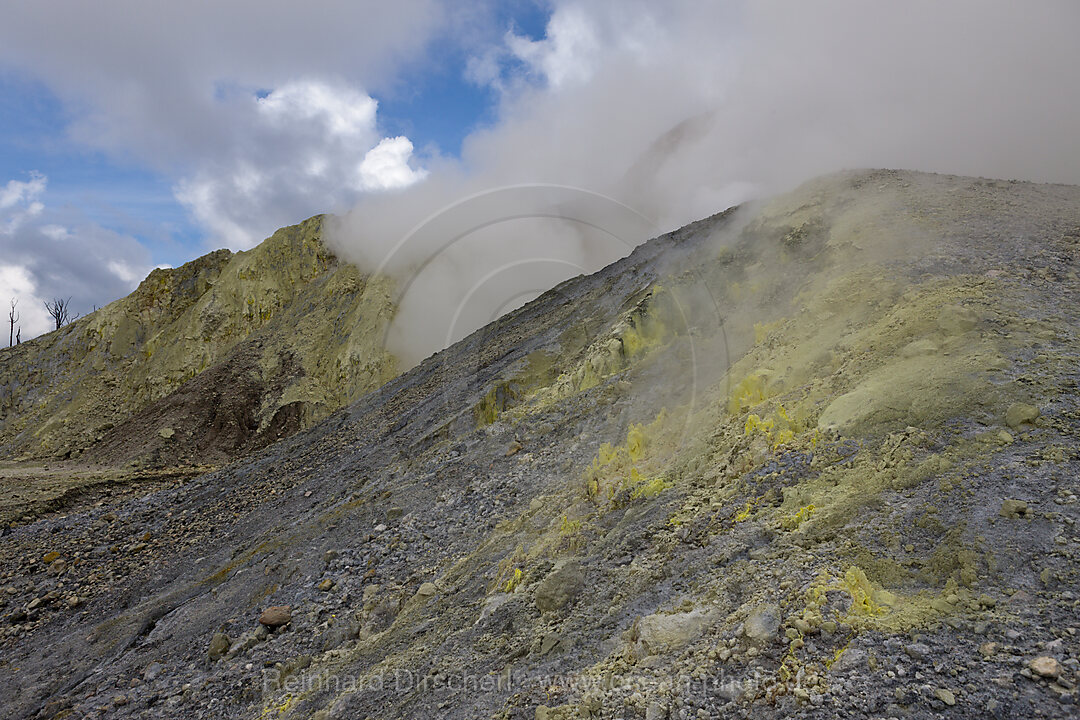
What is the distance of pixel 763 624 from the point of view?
4.61 metres

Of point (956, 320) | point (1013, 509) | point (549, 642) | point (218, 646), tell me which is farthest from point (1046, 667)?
point (218, 646)

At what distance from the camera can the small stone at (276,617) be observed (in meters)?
8.86

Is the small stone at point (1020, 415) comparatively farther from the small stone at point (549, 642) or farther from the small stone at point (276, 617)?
the small stone at point (276, 617)

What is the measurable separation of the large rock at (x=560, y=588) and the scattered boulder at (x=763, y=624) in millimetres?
2351

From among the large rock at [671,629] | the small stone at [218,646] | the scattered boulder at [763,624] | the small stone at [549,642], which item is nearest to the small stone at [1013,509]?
the scattered boulder at [763,624]

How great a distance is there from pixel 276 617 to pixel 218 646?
0.96 m

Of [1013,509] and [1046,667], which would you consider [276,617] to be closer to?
[1046,667]

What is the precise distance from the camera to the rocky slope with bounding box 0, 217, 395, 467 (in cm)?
2928

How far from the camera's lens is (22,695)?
9.60 metres

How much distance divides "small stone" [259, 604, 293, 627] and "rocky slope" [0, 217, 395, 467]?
20.3 m

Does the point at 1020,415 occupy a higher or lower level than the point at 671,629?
higher

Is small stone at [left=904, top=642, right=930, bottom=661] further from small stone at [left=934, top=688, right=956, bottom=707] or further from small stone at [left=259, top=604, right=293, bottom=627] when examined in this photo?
small stone at [left=259, top=604, right=293, bottom=627]

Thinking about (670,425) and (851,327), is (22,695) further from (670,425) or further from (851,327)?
(851,327)

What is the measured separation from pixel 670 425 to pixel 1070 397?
5.25m
